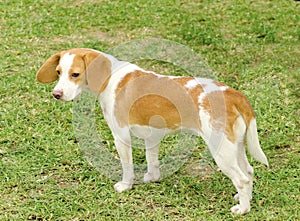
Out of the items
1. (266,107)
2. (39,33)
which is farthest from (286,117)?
(39,33)

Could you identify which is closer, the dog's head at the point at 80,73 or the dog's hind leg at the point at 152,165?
the dog's head at the point at 80,73

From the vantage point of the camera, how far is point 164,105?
4336mm

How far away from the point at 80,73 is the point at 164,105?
63 centimetres

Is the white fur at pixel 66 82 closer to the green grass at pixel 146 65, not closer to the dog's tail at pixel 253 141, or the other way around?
the green grass at pixel 146 65

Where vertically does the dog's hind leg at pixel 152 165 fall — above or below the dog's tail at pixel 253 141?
below

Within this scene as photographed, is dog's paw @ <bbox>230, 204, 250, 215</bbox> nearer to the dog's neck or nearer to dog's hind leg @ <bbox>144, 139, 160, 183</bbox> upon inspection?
dog's hind leg @ <bbox>144, 139, 160, 183</bbox>

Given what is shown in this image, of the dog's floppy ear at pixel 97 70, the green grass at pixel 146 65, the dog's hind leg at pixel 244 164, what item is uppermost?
the dog's floppy ear at pixel 97 70

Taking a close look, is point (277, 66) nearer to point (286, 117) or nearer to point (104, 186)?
point (286, 117)

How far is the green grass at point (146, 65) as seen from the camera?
180 inches

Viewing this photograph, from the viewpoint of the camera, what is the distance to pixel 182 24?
8.56m

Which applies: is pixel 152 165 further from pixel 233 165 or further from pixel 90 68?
pixel 90 68

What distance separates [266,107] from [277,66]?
116 centimetres

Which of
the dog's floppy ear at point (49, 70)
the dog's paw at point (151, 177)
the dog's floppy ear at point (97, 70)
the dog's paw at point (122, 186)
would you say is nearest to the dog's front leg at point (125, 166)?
the dog's paw at point (122, 186)

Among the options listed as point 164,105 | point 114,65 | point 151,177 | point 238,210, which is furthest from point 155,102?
point 238,210
